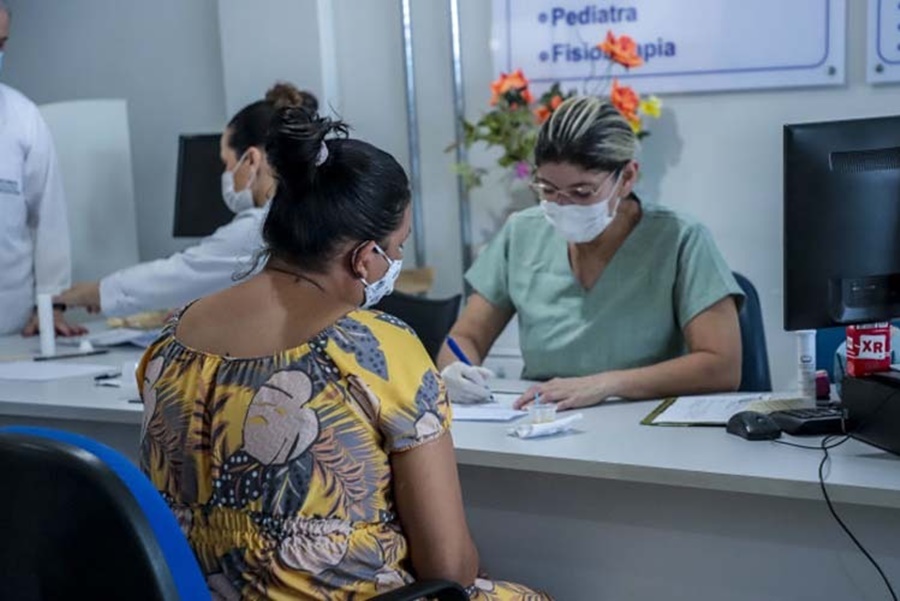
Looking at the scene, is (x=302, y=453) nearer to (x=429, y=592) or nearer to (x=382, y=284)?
(x=429, y=592)

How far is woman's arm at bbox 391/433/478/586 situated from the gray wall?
3101 millimetres

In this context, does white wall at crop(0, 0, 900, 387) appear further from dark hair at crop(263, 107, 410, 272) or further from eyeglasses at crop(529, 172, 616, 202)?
dark hair at crop(263, 107, 410, 272)

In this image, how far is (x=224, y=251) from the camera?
326 centimetres

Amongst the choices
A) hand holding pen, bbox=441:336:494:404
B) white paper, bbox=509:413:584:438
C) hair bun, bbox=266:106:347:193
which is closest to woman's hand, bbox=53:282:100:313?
hand holding pen, bbox=441:336:494:404

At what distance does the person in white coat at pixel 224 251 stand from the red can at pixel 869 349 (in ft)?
5.21

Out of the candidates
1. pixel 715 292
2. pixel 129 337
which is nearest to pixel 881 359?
pixel 715 292

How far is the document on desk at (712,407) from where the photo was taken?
7.16 feet

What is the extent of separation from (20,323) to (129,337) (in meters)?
0.56

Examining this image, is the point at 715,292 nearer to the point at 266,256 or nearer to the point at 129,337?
the point at 266,256

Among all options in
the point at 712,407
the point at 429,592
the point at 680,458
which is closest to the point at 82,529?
the point at 429,592

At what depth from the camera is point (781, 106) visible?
347 centimetres

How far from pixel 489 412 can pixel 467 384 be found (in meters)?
0.11

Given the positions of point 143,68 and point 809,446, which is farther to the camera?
point 143,68

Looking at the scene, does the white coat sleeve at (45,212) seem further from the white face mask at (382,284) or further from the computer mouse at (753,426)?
the computer mouse at (753,426)
